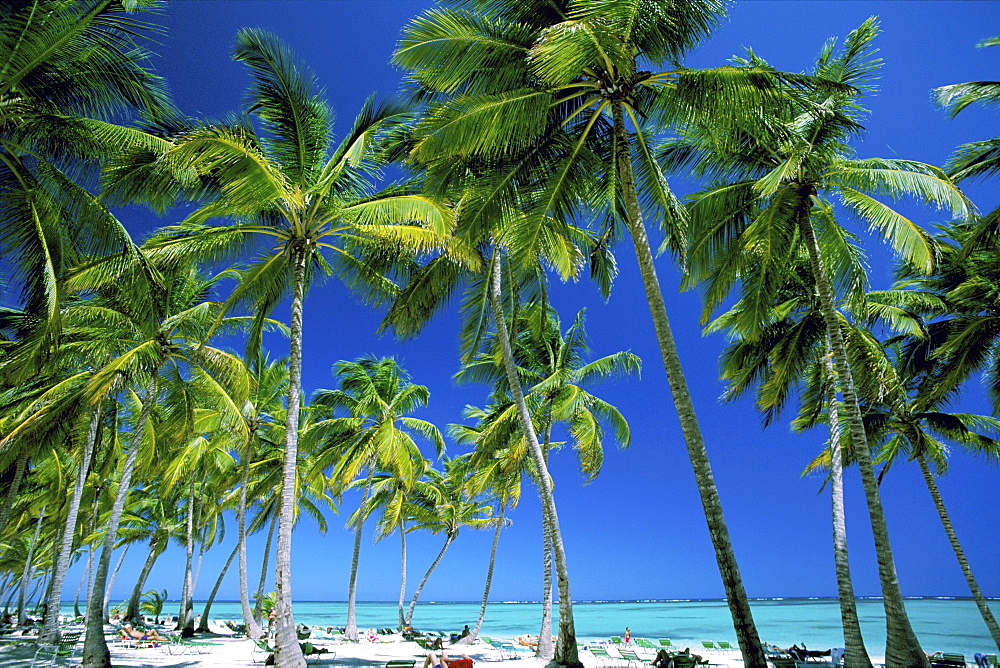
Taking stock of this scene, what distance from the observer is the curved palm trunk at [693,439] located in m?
5.98

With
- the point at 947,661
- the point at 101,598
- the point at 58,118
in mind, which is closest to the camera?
the point at 58,118

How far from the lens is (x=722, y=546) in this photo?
6312 mm

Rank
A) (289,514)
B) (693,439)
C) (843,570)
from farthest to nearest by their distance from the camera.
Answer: (843,570), (289,514), (693,439)

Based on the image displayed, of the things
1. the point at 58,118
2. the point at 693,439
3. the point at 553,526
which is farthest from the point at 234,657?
the point at 693,439

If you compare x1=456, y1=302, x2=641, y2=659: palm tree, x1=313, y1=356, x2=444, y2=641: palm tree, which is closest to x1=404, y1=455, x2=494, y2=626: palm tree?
x1=313, y1=356, x2=444, y2=641: palm tree

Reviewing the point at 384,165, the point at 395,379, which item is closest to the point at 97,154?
the point at 384,165

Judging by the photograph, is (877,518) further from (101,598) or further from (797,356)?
(101,598)

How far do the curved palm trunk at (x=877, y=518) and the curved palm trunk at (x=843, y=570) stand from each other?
440 millimetres

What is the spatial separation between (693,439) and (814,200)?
596 cm

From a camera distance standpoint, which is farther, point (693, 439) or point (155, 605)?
point (155, 605)

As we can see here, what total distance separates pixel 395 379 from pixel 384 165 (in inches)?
407

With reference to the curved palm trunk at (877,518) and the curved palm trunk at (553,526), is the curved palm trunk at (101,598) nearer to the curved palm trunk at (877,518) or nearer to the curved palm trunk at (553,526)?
the curved palm trunk at (553,526)

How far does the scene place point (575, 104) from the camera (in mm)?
8906

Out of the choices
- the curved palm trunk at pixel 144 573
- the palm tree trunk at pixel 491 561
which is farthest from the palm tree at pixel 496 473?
the curved palm trunk at pixel 144 573
